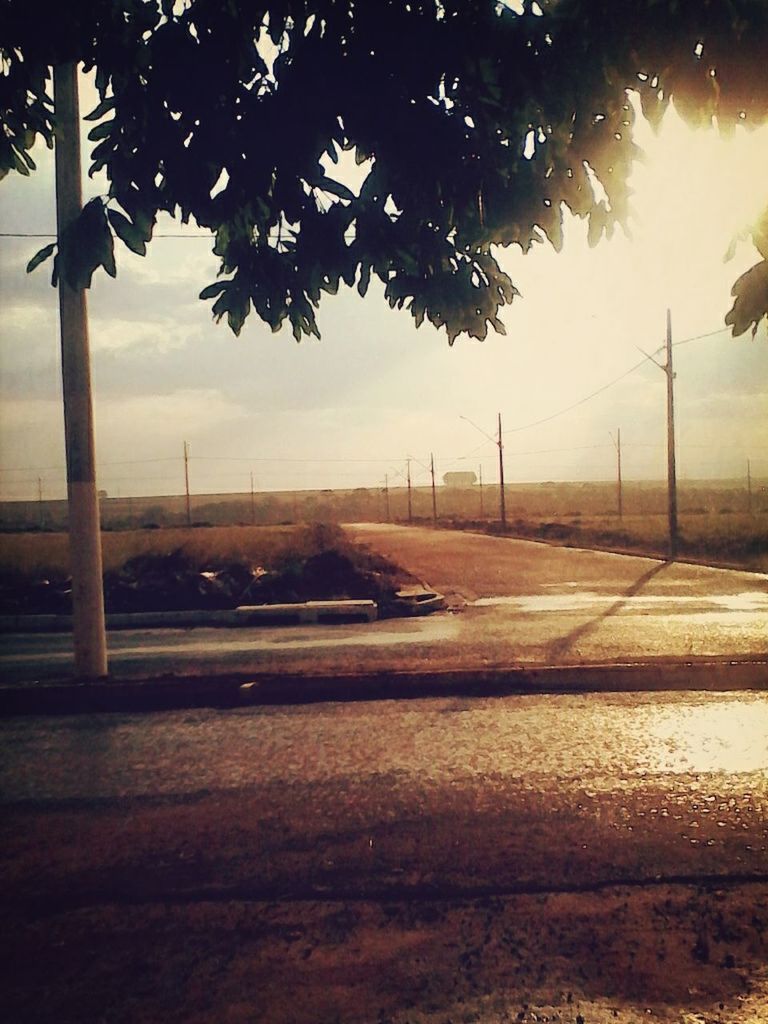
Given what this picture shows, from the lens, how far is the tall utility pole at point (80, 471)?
27.7ft

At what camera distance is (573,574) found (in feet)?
67.3

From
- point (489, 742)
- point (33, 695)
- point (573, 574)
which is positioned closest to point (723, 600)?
point (573, 574)

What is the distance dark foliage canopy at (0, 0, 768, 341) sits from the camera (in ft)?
9.98

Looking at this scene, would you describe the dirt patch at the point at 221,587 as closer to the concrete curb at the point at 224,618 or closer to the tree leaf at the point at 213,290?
the concrete curb at the point at 224,618

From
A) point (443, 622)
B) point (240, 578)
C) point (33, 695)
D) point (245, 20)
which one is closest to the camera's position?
point (245, 20)

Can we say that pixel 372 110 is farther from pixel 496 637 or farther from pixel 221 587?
pixel 221 587

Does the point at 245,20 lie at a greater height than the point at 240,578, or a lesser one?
greater

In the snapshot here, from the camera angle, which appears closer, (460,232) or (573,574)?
(460,232)

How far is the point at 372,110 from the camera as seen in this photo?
10.7ft

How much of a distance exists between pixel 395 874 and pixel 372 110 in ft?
11.7

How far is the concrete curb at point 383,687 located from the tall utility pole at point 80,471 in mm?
658

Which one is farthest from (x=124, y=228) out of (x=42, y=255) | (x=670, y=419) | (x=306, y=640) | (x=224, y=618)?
(x=670, y=419)

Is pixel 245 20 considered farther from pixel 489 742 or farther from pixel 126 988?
pixel 489 742

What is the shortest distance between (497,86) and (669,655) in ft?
24.1
